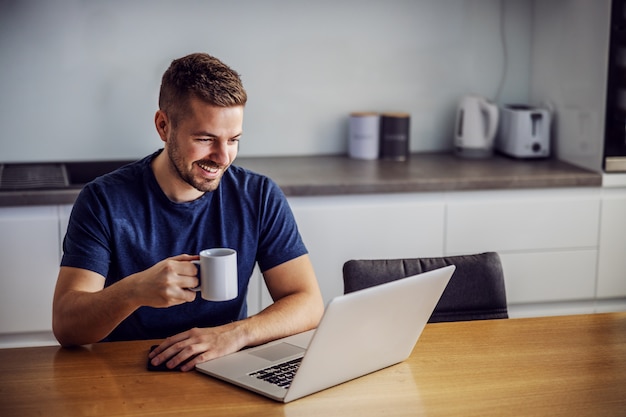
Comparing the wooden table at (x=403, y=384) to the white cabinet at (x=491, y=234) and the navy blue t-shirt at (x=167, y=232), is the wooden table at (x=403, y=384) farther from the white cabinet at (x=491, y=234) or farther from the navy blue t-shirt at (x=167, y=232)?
the white cabinet at (x=491, y=234)

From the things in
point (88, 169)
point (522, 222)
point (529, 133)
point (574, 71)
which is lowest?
point (522, 222)

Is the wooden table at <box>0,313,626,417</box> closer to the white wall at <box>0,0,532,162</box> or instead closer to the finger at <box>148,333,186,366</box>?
the finger at <box>148,333,186,366</box>

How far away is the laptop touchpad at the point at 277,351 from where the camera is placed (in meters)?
1.65

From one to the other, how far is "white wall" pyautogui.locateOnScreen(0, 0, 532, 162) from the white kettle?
17 centimetres

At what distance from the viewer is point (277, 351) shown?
169 cm

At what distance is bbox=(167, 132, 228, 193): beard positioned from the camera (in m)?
1.87

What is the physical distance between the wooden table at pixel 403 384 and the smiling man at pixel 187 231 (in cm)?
12

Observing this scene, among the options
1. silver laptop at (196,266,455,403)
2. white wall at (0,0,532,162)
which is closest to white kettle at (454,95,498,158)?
white wall at (0,0,532,162)

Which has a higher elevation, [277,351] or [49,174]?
[49,174]

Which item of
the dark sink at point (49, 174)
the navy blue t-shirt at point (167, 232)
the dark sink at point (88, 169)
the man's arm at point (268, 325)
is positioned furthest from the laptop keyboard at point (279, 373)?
the dark sink at point (88, 169)

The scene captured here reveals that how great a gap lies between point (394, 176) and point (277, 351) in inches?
59.4

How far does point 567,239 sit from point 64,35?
2.01 metres

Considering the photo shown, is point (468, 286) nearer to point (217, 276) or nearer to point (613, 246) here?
point (217, 276)

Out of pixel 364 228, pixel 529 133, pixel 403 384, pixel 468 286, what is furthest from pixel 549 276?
pixel 403 384
